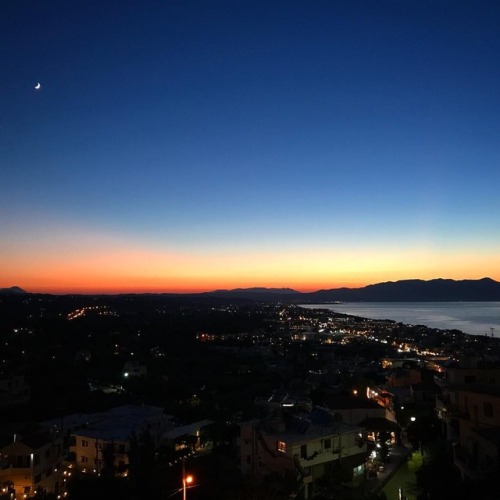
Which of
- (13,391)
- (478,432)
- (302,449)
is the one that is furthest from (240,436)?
(13,391)

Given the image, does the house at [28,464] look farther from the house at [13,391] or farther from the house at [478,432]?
the house at [478,432]

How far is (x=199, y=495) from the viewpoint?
1005 cm

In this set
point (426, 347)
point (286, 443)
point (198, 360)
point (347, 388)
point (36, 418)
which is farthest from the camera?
point (426, 347)

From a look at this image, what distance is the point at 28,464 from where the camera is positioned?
38.6ft

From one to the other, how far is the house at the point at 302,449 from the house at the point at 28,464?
4.92m

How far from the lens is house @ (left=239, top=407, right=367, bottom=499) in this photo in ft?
34.8

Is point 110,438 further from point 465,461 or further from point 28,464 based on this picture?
point 465,461

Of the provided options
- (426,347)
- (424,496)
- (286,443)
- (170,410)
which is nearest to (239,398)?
(170,410)

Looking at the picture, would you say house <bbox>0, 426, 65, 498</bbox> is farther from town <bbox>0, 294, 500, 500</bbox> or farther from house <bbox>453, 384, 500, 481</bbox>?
house <bbox>453, 384, 500, 481</bbox>

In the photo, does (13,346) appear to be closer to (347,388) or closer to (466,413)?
(347,388)

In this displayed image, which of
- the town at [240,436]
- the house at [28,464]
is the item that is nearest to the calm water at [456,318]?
the town at [240,436]

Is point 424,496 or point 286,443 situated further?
point 286,443

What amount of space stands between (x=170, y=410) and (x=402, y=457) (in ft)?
31.6

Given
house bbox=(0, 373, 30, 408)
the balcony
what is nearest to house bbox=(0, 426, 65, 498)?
house bbox=(0, 373, 30, 408)
